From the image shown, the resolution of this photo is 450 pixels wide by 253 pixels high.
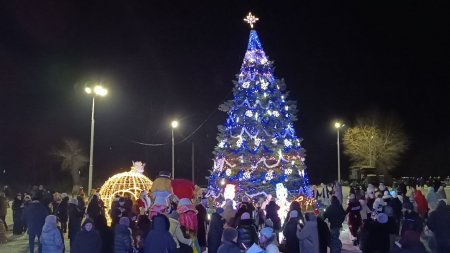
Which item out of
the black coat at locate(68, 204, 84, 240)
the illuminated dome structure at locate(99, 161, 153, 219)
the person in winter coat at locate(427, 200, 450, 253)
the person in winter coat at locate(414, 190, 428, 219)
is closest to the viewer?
the person in winter coat at locate(427, 200, 450, 253)

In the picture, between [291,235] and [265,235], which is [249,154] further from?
[265,235]

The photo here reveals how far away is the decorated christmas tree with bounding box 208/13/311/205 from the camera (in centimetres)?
2250

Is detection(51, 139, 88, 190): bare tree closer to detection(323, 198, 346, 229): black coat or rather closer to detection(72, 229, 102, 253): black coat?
detection(323, 198, 346, 229): black coat

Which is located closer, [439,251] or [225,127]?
[439,251]

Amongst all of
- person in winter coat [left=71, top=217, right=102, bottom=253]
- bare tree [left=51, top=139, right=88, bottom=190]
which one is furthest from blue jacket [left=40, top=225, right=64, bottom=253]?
bare tree [left=51, top=139, right=88, bottom=190]

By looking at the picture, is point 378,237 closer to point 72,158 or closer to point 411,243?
point 411,243

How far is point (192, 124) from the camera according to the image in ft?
204

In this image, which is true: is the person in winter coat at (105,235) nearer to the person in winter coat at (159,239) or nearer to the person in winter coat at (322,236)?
the person in winter coat at (159,239)

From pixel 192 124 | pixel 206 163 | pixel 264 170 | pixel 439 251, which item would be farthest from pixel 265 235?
pixel 192 124

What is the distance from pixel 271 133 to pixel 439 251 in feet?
42.2

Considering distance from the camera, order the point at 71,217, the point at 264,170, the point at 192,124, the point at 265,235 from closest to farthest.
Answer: the point at 265,235 → the point at 71,217 → the point at 264,170 → the point at 192,124

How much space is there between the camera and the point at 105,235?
10.5 meters

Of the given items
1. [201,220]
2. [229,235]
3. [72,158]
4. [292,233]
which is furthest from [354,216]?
[72,158]

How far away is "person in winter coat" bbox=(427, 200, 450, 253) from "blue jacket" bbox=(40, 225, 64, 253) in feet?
24.2
